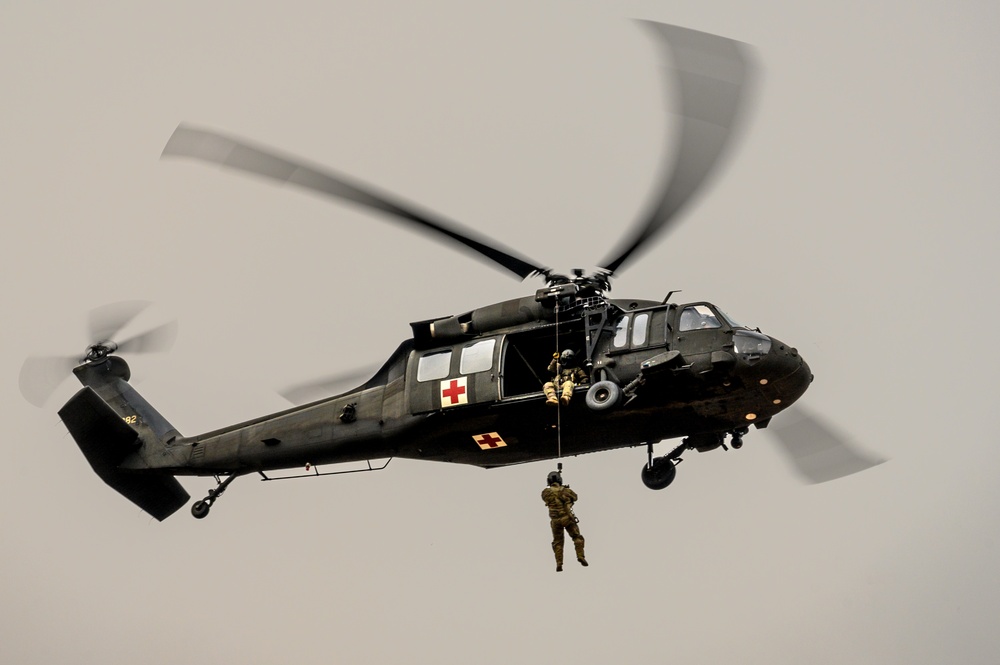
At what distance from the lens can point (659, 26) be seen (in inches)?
582

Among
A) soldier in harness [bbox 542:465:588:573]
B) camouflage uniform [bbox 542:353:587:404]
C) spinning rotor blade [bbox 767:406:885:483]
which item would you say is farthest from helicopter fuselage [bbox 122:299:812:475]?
spinning rotor blade [bbox 767:406:885:483]

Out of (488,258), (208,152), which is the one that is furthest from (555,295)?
(208,152)

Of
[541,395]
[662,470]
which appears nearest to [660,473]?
[662,470]

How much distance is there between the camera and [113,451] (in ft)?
65.7

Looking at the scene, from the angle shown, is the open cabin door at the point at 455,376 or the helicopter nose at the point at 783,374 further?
the open cabin door at the point at 455,376

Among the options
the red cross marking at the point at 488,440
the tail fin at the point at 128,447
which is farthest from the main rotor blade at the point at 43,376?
the red cross marking at the point at 488,440

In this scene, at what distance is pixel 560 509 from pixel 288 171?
5840 millimetres

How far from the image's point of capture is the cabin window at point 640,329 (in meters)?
16.0

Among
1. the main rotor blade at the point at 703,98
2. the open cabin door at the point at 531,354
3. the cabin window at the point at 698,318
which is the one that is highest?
the main rotor blade at the point at 703,98

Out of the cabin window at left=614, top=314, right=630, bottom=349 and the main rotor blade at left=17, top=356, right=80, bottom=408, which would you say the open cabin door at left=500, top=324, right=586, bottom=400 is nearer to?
the cabin window at left=614, top=314, right=630, bottom=349

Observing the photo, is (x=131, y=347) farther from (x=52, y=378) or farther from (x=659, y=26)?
(x=659, y=26)

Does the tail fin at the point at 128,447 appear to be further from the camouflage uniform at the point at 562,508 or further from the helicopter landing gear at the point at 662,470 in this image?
the helicopter landing gear at the point at 662,470

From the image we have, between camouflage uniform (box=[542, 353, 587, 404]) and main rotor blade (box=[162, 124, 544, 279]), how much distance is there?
2035 millimetres

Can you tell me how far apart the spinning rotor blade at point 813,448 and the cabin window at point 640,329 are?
7.85 feet
